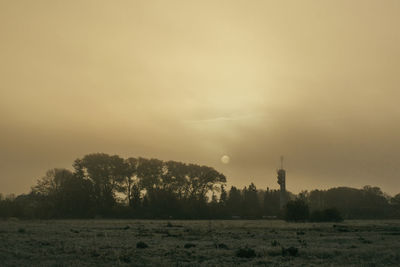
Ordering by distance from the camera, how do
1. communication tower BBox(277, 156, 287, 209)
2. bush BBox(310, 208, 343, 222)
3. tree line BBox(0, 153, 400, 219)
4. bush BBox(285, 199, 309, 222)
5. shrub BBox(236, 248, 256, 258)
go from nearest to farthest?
1. shrub BBox(236, 248, 256, 258)
2. bush BBox(310, 208, 343, 222)
3. bush BBox(285, 199, 309, 222)
4. tree line BBox(0, 153, 400, 219)
5. communication tower BBox(277, 156, 287, 209)

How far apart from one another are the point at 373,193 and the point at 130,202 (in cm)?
9094

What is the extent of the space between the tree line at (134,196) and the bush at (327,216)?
4804 mm

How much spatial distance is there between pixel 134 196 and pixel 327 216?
51457 millimetres

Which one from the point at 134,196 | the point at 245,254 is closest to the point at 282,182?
the point at 134,196

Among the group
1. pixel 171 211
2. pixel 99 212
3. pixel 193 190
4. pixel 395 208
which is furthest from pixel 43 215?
pixel 395 208

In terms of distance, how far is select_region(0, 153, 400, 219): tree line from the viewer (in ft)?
373

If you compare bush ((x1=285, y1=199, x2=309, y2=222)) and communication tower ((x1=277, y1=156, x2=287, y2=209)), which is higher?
communication tower ((x1=277, y1=156, x2=287, y2=209))

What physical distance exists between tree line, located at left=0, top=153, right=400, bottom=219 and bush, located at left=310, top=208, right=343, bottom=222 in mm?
4804

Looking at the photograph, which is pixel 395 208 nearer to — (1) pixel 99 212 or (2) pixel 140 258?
(1) pixel 99 212

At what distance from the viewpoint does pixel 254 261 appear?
24078 millimetres

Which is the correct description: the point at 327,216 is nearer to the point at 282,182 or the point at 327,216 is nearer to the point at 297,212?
the point at 297,212

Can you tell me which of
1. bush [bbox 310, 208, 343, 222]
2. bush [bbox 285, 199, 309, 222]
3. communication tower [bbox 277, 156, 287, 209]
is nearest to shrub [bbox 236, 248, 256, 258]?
bush [bbox 285, 199, 309, 222]

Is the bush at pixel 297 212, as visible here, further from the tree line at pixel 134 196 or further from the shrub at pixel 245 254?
the shrub at pixel 245 254

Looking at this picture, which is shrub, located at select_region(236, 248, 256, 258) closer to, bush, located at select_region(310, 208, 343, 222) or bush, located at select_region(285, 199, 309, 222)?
bush, located at select_region(285, 199, 309, 222)
